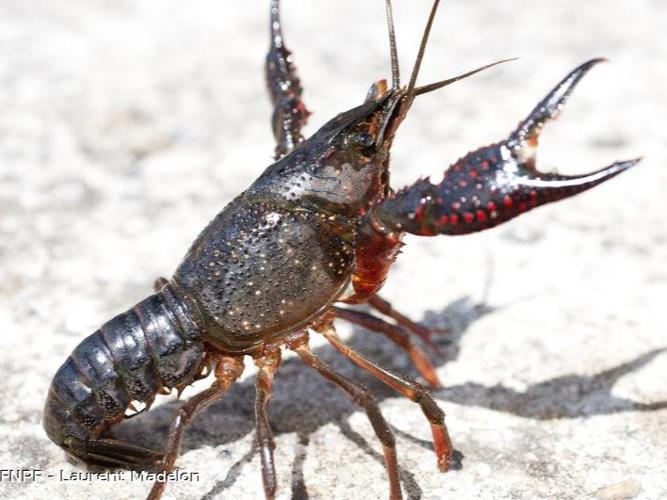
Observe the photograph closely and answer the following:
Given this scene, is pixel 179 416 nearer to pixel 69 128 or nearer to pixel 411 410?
pixel 411 410

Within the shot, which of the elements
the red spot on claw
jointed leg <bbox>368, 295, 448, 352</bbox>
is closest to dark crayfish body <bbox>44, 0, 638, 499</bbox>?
the red spot on claw

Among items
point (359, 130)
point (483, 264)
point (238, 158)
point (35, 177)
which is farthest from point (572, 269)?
point (35, 177)

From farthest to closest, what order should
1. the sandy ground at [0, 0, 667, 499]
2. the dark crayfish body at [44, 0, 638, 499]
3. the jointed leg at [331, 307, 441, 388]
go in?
the jointed leg at [331, 307, 441, 388]
the sandy ground at [0, 0, 667, 499]
the dark crayfish body at [44, 0, 638, 499]

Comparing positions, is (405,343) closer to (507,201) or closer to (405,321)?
(405,321)

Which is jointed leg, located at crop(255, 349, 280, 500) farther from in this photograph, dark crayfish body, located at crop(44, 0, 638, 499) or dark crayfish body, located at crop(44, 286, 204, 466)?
dark crayfish body, located at crop(44, 286, 204, 466)

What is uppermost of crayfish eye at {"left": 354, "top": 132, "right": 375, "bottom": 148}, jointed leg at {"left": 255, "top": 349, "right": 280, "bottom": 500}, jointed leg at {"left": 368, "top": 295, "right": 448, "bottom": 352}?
crayfish eye at {"left": 354, "top": 132, "right": 375, "bottom": 148}

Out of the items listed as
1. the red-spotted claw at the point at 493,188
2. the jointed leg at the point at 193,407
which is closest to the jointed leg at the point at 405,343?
the jointed leg at the point at 193,407

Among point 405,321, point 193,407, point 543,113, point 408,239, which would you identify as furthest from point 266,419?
point 408,239
